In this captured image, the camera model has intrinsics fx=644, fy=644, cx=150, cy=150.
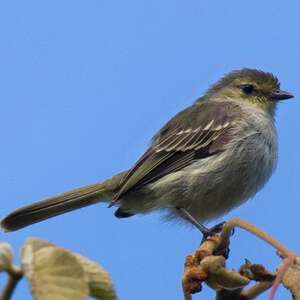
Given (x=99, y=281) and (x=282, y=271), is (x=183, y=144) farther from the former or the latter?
(x=99, y=281)

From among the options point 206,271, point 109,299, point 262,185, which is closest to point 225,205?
point 262,185

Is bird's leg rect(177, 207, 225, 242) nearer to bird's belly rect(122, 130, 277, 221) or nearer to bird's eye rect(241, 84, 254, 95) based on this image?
bird's belly rect(122, 130, 277, 221)

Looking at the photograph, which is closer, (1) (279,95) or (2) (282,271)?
(2) (282,271)

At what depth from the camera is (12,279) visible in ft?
3.58

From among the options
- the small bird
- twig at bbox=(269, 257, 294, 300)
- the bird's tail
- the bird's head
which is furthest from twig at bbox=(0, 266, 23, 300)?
the bird's head

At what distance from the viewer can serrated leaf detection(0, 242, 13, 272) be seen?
1.06 metres

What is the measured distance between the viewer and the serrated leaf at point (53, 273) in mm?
975

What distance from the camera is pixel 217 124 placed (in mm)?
7109

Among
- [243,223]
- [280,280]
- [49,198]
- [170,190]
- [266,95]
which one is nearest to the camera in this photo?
[280,280]

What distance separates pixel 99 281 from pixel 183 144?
580 cm

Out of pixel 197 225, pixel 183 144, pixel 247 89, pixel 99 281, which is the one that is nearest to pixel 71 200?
pixel 183 144

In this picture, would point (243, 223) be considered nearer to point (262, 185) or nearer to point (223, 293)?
point (223, 293)

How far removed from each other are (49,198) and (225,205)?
1935 mm

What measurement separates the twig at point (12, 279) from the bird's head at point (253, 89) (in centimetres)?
658
